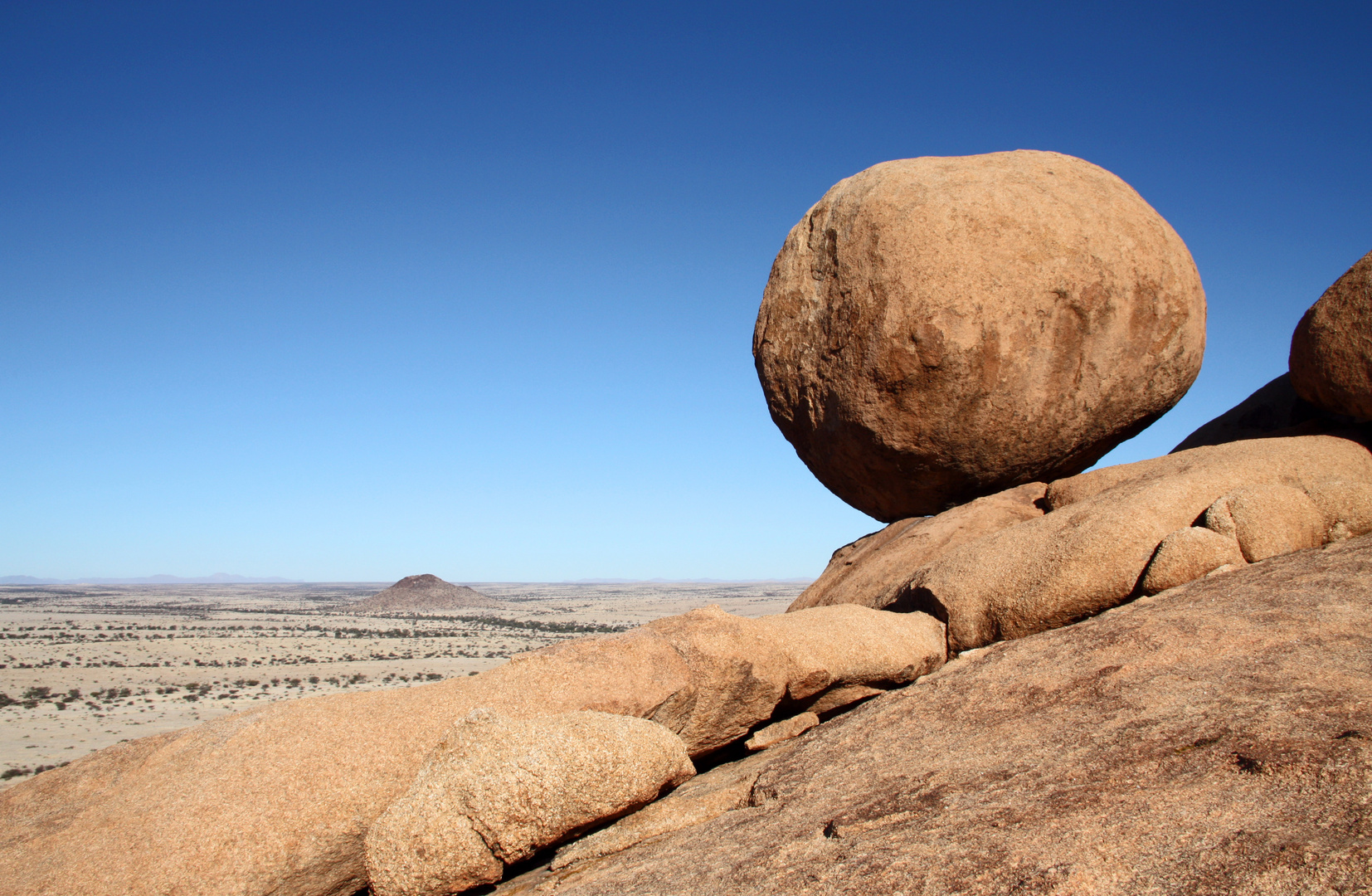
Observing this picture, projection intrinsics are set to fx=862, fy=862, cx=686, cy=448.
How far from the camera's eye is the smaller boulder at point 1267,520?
6.05 metres

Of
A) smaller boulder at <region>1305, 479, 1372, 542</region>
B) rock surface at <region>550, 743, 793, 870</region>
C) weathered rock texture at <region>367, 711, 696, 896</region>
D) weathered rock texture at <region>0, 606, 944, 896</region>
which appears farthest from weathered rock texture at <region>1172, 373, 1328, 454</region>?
weathered rock texture at <region>367, 711, 696, 896</region>

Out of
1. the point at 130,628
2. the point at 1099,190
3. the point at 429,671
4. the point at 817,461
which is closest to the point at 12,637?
the point at 130,628

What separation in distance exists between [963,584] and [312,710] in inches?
183

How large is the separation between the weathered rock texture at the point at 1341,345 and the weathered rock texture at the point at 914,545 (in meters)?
2.41

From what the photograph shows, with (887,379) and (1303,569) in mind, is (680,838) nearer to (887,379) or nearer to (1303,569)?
(1303,569)

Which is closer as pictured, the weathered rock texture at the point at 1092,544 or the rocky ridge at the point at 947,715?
the rocky ridge at the point at 947,715

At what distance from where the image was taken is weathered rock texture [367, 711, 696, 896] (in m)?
4.12

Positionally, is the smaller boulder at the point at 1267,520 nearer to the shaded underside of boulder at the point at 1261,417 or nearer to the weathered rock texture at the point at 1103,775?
the weathered rock texture at the point at 1103,775

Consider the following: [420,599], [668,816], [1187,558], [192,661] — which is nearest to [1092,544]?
[1187,558]

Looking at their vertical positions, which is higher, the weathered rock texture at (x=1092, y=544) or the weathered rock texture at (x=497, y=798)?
the weathered rock texture at (x=1092, y=544)

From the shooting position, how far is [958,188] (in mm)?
7906

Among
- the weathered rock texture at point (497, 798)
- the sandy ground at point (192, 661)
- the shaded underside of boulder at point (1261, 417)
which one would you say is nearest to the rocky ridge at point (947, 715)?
the weathered rock texture at point (497, 798)

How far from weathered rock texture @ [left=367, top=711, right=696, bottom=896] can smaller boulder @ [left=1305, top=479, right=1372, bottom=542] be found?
5306 mm

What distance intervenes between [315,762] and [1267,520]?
634 centimetres
